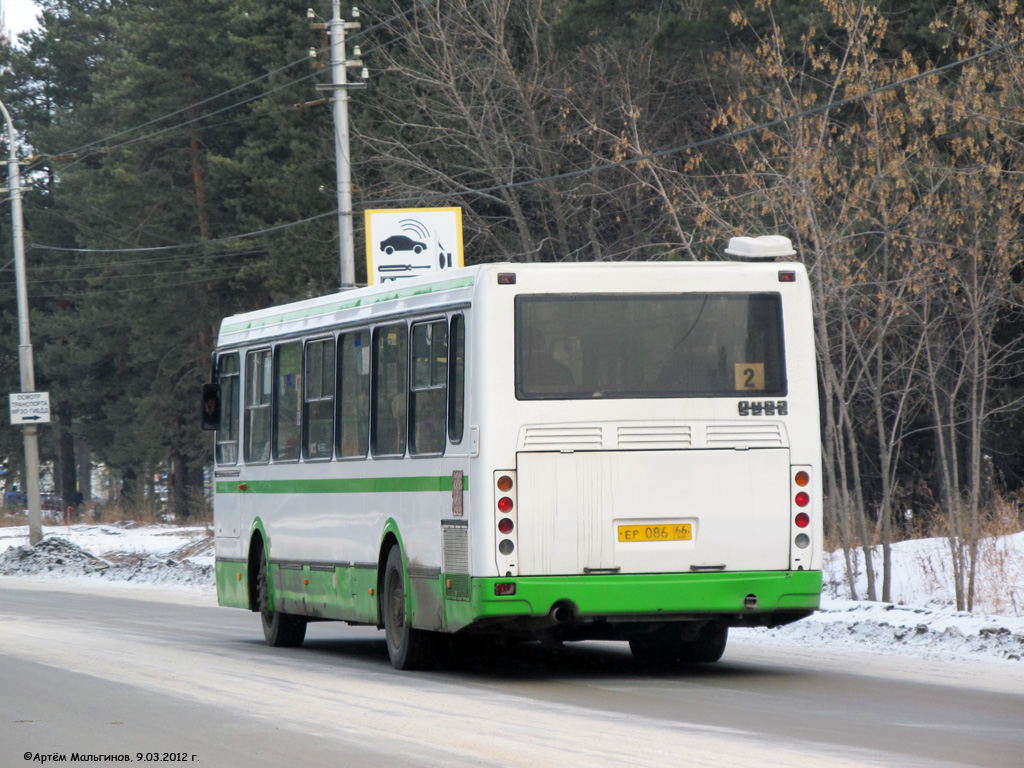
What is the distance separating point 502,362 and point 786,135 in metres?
8.27

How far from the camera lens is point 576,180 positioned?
3481cm

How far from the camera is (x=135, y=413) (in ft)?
204

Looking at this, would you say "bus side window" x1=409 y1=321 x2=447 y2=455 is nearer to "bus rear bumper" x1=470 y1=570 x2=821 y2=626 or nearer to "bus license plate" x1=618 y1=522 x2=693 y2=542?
"bus rear bumper" x1=470 y1=570 x2=821 y2=626

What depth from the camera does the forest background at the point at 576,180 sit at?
58.1 feet

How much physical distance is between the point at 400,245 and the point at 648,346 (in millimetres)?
12709

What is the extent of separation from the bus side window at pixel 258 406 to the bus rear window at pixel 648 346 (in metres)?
4.81

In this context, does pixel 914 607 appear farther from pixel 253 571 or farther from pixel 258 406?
pixel 258 406

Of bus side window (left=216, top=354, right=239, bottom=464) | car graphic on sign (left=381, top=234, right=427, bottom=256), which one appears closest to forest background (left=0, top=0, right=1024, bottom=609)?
car graphic on sign (left=381, top=234, right=427, bottom=256)

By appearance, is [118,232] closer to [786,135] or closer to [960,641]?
[786,135]

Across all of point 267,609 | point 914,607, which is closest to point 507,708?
point 267,609

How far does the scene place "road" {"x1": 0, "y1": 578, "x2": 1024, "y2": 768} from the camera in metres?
8.65

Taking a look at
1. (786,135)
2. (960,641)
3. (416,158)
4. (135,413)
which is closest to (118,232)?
(135,413)

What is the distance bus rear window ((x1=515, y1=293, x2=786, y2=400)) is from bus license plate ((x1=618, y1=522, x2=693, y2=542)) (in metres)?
0.92

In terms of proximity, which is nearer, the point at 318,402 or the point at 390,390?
the point at 390,390
